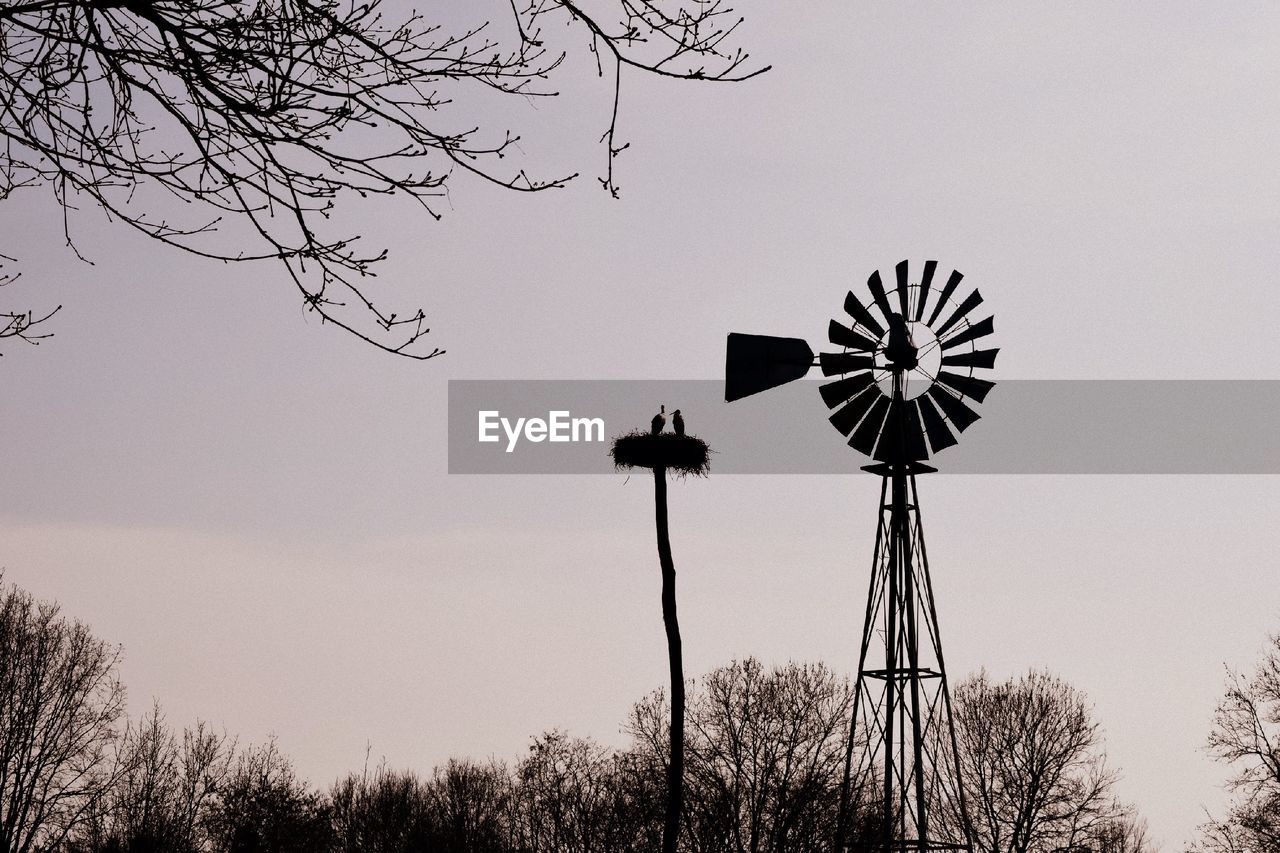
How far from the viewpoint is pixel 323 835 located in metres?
34.2

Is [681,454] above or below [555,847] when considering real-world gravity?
above

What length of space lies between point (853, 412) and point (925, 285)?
180 cm

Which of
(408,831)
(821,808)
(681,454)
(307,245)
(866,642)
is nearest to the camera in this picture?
(307,245)

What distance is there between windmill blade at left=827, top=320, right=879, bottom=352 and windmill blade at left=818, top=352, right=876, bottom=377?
0.10 m

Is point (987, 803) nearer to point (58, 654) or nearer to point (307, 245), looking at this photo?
point (58, 654)

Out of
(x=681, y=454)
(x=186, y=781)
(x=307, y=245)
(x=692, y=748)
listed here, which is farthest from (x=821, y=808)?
(x=307, y=245)

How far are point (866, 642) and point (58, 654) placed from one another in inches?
799

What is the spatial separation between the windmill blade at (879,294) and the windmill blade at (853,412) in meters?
0.94

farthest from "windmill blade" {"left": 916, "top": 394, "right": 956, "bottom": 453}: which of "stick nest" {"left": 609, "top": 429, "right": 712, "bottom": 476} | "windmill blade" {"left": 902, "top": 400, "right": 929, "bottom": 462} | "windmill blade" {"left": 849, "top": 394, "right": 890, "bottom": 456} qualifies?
"stick nest" {"left": 609, "top": 429, "right": 712, "bottom": 476}

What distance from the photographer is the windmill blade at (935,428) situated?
17375 mm

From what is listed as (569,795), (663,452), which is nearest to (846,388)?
(663,452)

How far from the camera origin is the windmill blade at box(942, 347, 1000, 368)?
58.1ft

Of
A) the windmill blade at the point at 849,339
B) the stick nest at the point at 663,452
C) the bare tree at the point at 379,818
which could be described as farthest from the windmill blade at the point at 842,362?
the bare tree at the point at 379,818

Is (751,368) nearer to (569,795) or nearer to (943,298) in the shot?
(943,298)
